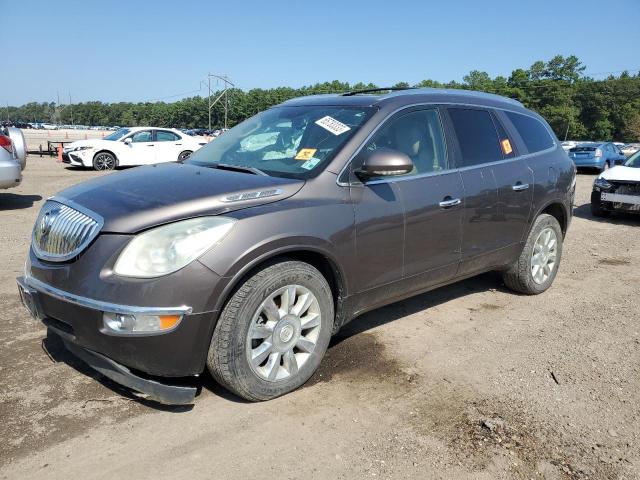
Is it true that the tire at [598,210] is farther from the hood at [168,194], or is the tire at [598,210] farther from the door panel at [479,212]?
the hood at [168,194]

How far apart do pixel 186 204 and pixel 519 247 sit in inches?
131

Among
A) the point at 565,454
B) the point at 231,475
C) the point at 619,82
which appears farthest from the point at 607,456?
the point at 619,82

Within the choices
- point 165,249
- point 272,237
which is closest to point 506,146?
point 272,237

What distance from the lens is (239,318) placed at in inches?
111

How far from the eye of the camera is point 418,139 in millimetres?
3920

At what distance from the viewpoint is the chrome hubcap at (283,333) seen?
2953 millimetres

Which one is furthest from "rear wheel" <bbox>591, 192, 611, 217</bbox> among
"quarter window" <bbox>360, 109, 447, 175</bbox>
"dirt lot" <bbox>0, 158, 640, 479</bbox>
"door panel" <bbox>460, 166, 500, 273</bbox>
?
"quarter window" <bbox>360, 109, 447, 175</bbox>

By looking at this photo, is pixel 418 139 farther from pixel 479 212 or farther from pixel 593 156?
pixel 593 156

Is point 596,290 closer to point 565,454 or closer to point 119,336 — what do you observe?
point 565,454

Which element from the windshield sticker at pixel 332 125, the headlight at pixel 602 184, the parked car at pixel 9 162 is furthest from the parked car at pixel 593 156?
the windshield sticker at pixel 332 125

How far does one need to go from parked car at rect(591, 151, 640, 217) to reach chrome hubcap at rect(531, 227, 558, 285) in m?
5.57

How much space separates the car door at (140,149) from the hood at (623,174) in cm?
1381

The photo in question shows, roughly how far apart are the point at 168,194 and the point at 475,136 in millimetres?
2630

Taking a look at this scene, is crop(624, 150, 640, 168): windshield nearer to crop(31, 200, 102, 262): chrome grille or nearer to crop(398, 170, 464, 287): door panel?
crop(398, 170, 464, 287): door panel
